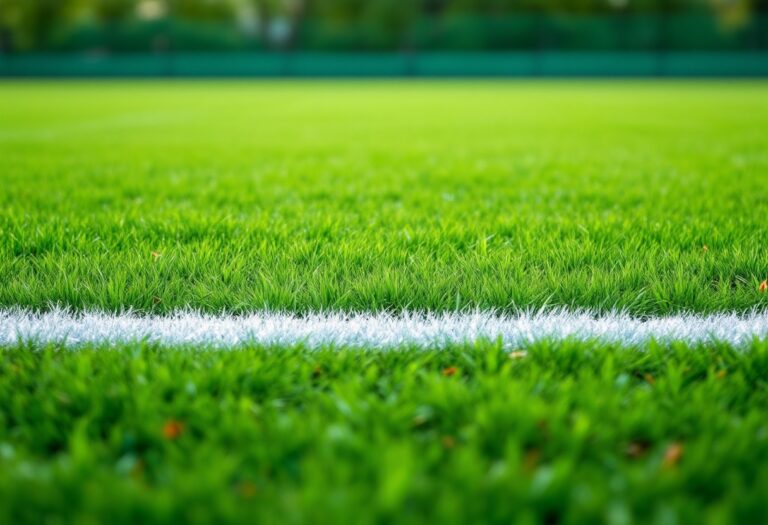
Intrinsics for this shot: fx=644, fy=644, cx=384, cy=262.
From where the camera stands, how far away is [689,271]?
2213 millimetres

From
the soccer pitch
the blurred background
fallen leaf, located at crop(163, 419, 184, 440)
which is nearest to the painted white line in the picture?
the soccer pitch

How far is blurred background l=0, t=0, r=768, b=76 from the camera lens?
26891mm

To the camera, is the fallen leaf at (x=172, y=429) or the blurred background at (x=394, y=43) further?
the blurred background at (x=394, y=43)

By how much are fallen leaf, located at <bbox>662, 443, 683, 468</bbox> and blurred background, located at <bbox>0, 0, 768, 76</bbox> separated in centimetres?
2826

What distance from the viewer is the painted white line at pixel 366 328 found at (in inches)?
66.8

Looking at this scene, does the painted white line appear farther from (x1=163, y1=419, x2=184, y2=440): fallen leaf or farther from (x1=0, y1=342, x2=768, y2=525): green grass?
(x1=163, y1=419, x2=184, y2=440): fallen leaf

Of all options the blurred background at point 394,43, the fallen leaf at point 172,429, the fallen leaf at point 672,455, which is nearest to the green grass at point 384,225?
the fallen leaf at point 172,429

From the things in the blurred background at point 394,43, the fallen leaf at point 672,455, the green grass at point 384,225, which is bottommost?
the fallen leaf at point 672,455

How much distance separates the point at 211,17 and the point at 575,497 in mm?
34680

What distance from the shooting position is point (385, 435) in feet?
3.92

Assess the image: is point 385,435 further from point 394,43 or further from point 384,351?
point 394,43

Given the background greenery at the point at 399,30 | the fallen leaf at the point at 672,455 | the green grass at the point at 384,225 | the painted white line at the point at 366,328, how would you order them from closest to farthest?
the fallen leaf at the point at 672,455
the painted white line at the point at 366,328
the green grass at the point at 384,225
the background greenery at the point at 399,30

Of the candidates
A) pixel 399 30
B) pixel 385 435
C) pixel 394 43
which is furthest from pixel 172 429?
pixel 399 30

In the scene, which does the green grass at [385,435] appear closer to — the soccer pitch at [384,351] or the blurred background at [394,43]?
the soccer pitch at [384,351]
